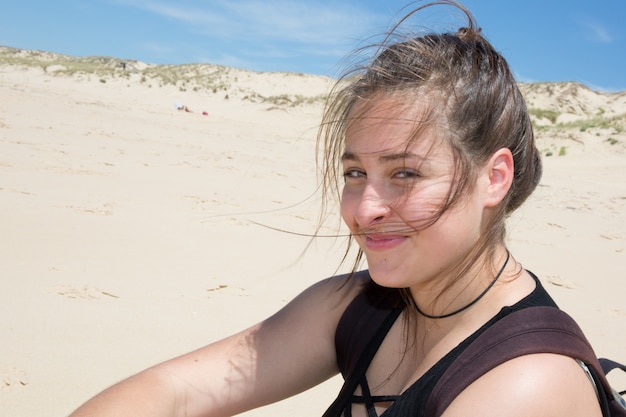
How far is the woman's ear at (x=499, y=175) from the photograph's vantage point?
1200mm

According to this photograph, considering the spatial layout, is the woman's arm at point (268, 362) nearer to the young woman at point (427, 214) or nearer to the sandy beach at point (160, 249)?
the young woman at point (427, 214)

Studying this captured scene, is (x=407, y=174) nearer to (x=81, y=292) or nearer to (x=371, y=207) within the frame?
(x=371, y=207)

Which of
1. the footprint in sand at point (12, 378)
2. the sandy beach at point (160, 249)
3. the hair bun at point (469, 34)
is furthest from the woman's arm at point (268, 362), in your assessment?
the footprint in sand at point (12, 378)

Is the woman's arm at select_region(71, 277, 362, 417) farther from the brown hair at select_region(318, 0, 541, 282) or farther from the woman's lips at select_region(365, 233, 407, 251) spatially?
the brown hair at select_region(318, 0, 541, 282)

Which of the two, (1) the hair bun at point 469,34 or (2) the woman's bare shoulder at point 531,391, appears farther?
(1) the hair bun at point 469,34

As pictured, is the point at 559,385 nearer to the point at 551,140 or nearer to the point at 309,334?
the point at 309,334

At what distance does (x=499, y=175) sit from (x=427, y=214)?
194 millimetres

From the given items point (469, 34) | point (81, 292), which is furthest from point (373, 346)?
point (81, 292)

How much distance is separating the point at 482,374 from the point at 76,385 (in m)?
1.79

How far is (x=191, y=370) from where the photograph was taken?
148cm

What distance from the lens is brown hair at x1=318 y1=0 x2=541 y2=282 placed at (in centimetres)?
117

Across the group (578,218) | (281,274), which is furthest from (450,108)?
(578,218)

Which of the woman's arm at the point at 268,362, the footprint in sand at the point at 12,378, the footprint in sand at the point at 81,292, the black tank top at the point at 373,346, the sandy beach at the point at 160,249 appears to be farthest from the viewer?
the footprint in sand at the point at 81,292

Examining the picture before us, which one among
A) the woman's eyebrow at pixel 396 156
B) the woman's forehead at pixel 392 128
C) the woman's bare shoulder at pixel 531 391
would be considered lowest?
the woman's bare shoulder at pixel 531 391
